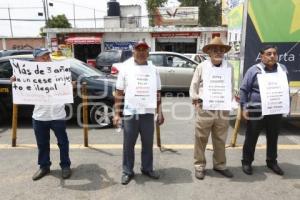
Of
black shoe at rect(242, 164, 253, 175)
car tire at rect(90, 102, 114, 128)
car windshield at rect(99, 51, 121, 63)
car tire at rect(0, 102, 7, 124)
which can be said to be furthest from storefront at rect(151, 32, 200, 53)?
black shoe at rect(242, 164, 253, 175)

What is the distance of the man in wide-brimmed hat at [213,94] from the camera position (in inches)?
170

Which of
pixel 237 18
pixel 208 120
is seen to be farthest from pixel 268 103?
pixel 237 18

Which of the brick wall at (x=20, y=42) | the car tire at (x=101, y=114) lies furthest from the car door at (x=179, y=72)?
the brick wall at (x=20, y=42)

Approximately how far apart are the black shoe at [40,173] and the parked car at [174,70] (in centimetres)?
789

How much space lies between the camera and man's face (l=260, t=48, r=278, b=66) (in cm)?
433

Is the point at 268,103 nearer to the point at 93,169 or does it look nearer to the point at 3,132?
the point at 93,169

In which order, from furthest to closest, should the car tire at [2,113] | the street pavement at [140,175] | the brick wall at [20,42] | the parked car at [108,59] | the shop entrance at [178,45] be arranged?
the brick wall at [20,42]
the shop entrance at [178,45]
the parked car at [108,59]
the car tire at [2,113]
the street pavement at [140,175]

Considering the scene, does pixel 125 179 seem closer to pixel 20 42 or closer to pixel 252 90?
pixel 252 90

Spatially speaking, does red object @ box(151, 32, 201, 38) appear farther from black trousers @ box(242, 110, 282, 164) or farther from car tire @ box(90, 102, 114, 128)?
black trousers @ box(242, 110, 282, 164)

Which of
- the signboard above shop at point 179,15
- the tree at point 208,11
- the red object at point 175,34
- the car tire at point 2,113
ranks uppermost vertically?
the tree at point 208,11

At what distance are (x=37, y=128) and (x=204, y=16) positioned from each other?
4034 centimetres

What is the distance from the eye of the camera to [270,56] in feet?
14.3

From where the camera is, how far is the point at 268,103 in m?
4.45

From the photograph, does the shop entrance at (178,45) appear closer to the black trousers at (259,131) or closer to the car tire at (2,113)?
the car tire at (2,113)
